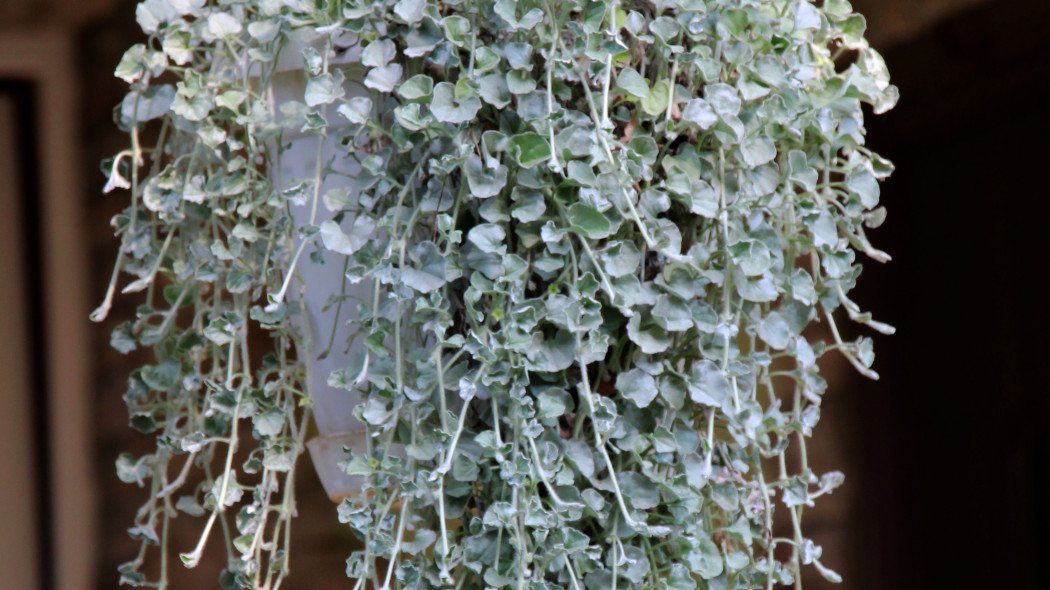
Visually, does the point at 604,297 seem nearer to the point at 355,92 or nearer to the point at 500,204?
the point at 500,204

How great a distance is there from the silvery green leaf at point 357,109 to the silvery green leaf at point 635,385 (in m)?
0.24

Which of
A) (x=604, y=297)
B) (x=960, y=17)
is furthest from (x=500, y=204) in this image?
(x=960, y=17)

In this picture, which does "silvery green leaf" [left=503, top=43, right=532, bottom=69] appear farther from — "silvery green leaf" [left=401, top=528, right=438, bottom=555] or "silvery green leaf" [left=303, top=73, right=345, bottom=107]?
"silvery green leaf" [left=401, top=528, right=438, bottom=555]

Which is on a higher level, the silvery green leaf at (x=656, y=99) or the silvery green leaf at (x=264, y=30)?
the silvery green leaf at (x=264, y=30)

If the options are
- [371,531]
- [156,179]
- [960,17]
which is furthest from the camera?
[960,17]

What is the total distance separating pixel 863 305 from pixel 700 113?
1.82m

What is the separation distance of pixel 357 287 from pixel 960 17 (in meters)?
1.48

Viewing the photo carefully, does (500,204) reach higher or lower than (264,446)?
higher

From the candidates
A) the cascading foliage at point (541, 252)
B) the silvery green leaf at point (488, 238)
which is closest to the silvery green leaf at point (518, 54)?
the cascading foliage at point (541, 252)

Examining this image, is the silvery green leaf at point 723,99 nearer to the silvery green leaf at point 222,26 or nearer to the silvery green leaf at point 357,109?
the silvery green leaf at point 357,109

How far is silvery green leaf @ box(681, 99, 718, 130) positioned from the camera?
639 mm

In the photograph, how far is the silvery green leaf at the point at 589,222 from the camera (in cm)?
61

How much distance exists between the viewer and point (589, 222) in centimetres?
61

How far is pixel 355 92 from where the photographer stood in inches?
29.5
